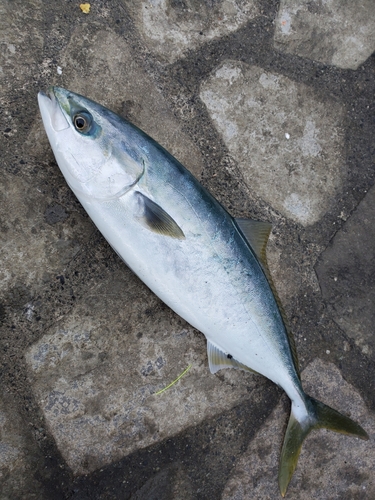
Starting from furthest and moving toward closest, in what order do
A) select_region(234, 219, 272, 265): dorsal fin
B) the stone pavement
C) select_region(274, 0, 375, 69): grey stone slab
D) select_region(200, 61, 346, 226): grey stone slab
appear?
select_region(274, 0, 375, 69): grey stone slab
select_region(200, 61, 346, 226): grey stone slab
select_region(234, 219, 272, 265): dorsal fin
the stone pavement

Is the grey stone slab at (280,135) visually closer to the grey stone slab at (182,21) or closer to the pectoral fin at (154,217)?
the grey stone slab at (182,21)

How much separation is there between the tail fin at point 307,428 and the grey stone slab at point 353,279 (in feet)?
1.70

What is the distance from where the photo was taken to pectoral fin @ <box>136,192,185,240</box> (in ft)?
7.29

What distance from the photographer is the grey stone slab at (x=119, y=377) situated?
2400mm

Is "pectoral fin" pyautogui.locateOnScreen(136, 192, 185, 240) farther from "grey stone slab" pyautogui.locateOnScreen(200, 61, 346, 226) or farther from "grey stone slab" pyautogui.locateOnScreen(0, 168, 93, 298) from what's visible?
"grey stone slab" pyautogui.locateOnScreen(200, 61, 346, 226)

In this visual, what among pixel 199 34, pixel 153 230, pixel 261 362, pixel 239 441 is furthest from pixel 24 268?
pixel 199 34

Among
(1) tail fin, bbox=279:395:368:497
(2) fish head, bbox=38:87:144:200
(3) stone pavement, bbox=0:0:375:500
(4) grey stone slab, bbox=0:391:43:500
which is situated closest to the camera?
(2) fish head, bbox=38:87:144:200

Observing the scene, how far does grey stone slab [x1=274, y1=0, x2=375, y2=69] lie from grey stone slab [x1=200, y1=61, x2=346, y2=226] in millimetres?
288

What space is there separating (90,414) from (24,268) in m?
0.92

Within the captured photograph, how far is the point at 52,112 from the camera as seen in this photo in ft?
7.10

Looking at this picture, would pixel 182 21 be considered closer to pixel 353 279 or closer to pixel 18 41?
pixel 18 41

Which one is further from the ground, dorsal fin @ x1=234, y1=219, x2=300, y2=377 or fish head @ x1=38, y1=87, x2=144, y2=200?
fish head @ x1=38, y1=87, x2=144, y2=200

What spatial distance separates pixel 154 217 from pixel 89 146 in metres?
0.49

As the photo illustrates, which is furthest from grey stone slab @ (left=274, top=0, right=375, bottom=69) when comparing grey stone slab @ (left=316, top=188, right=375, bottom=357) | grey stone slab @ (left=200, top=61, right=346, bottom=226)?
grey stone slab @ (left=316, top=188, right=375, bottom=357)
